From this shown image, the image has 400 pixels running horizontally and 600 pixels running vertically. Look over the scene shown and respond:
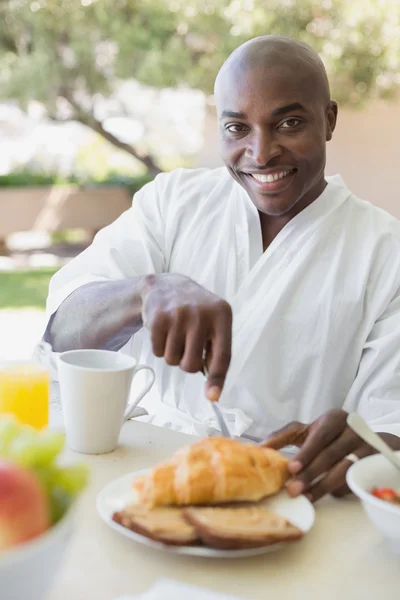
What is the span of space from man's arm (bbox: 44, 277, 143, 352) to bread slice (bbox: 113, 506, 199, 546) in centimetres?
54

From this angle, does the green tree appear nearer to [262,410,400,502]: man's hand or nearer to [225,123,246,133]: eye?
[225,123,246,133]: eye

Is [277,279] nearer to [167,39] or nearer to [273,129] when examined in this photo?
[273,129]

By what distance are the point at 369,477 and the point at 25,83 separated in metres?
Result: 7.54

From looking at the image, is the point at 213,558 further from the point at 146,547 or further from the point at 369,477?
the point at 369,477

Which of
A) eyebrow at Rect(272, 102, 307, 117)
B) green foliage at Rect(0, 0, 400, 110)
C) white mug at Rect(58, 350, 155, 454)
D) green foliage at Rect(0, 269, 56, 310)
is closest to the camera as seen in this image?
white mug at Rect(58, 350, 155, 454)

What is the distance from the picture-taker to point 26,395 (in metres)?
1.30

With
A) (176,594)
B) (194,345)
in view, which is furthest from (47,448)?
(194,345)

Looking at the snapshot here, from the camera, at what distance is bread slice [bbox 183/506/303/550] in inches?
36.3

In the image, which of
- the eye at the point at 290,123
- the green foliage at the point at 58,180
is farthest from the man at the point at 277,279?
the green foliage at the point at 58,180

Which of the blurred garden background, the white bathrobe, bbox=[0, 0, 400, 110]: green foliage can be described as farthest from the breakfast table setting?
bbox=[0, 0, 400, 110]: green foliage

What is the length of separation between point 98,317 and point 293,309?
1.42 feet

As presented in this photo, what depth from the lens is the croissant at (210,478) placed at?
3.25 feet

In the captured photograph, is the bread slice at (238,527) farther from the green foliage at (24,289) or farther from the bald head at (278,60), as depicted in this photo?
the green foliage at (24,289)

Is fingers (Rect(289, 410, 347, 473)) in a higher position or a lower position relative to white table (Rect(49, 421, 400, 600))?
higher
